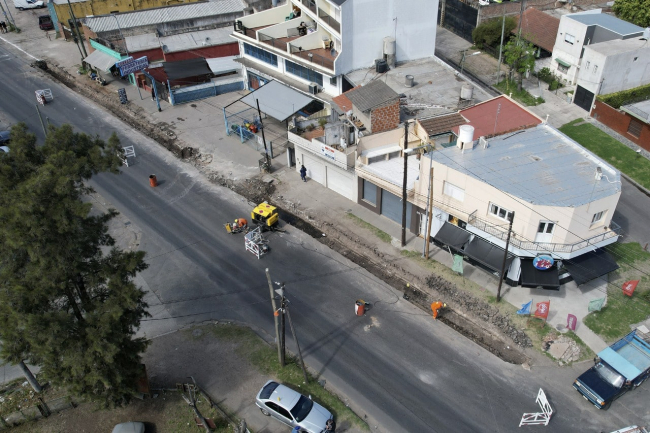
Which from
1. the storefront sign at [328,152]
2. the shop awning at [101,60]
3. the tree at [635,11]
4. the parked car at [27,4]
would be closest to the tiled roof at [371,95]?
the storefront sign at [328,152]

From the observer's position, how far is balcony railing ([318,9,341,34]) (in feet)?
172

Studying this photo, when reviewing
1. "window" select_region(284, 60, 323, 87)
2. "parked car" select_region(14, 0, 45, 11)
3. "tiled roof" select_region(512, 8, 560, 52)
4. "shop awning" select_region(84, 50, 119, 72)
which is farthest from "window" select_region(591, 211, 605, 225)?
"parked car" select_region(14, 0, 45, 11)

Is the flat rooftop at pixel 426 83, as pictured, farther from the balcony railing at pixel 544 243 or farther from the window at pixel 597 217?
the window at pixel 597 217

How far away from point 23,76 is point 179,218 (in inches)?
1632

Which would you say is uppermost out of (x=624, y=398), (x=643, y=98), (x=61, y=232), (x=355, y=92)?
(x=61, y=232)

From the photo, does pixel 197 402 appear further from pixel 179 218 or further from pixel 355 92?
pixel 355 92

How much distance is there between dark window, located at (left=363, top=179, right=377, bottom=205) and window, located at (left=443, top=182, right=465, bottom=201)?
6814 mm

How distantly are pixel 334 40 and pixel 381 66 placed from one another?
6.08m

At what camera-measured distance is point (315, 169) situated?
48188mm

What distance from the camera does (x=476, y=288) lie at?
37500 mm

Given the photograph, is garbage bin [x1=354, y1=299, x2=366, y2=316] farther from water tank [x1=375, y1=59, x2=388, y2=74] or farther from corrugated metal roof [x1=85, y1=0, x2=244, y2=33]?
corrugated metal roof [x1=85, y1=0, x2=244, y2=33]

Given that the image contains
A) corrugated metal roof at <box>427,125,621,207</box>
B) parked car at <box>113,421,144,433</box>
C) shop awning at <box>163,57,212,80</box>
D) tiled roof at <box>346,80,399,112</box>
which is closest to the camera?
parked car at <box>113,421,144,433</box>

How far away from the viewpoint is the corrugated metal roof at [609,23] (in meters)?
58.1

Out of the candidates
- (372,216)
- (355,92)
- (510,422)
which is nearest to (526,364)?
(510,422)
